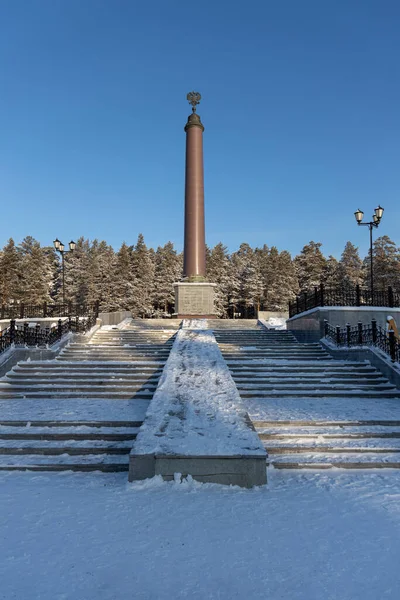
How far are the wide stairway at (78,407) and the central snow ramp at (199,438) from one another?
592 millimetres

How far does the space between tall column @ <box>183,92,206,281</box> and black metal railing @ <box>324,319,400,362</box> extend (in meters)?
13.0

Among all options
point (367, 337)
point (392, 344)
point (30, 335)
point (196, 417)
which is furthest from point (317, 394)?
point (30, 335)

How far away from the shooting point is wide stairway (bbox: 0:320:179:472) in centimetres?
641

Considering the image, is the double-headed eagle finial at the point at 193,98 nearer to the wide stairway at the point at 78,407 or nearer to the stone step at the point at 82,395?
the wide stairway at the point at 78,407

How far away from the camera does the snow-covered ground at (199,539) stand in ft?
10.7

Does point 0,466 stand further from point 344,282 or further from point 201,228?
point 344,282

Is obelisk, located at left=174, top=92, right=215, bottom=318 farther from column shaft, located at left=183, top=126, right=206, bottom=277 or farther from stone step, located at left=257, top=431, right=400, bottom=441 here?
stone step, located at left=257, top=431, right=400, bottom=441

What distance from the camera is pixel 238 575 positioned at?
11.3 ft

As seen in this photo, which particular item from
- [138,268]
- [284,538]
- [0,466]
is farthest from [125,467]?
[138,268]

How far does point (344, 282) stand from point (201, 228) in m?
37.4

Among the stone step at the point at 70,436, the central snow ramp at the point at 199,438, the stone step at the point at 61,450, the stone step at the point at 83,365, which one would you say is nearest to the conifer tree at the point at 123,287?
the stone step at the point at 83,365

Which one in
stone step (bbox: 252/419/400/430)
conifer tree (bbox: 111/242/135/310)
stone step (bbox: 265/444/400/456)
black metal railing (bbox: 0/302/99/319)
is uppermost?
conifer tree (bbox: 111/242/135/310)

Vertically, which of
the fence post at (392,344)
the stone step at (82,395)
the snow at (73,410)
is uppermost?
the fence post at (392,344)

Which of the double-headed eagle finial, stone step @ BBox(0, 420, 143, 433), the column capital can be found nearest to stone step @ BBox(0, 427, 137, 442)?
stone step @ BBox(0, 420, 143, 433)
